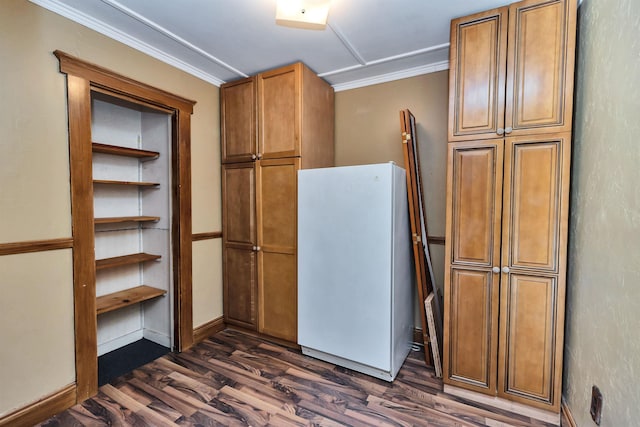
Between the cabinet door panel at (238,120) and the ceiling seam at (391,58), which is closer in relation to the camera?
the ceiling seam at (391,58)

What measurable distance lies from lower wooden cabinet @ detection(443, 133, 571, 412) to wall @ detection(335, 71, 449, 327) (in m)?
0.68

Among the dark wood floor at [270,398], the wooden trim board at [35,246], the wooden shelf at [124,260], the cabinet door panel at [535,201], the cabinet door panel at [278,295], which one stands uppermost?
the cabinet door panel at [535,201]

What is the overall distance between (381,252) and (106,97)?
227 cm

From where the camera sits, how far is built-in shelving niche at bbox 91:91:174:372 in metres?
2.45

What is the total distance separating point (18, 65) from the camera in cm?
157

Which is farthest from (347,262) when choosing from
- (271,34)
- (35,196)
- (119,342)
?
(119,342)

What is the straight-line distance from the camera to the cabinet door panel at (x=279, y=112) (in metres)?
2.38

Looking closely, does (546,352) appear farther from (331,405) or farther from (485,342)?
(331,405)

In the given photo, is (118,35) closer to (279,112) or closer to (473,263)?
(279,112)

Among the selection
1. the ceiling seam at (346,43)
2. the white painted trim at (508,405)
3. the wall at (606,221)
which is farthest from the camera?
the ceiling seam at (346,43)

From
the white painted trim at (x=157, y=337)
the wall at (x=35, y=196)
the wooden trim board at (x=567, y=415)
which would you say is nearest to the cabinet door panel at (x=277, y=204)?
the white painted trim at (x=157, y=337)

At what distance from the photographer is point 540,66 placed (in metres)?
1.60

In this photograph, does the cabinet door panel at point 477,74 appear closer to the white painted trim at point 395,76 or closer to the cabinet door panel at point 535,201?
the cabinet door panel at point 535,201

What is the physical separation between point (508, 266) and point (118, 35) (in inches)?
115
